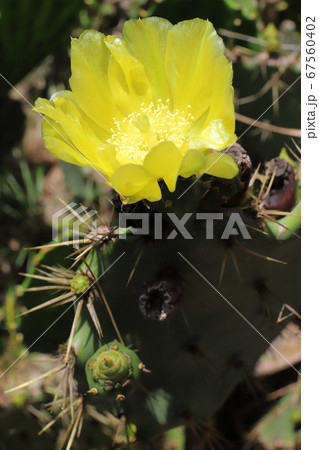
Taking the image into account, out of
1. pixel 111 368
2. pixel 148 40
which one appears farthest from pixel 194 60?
pixel 111 368

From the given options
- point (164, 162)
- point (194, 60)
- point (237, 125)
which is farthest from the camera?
point (237, 125)

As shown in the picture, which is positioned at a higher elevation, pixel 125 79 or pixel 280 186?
pixel 125 79

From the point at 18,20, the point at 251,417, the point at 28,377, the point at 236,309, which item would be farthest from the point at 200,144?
the point at 28,377

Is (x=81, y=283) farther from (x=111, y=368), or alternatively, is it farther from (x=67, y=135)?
(x=67, y=135)

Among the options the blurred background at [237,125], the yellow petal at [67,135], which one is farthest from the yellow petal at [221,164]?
the blurred background at [237,125]

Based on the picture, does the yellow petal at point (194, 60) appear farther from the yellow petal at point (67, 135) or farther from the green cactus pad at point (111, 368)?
the green cactus pad at point (111, 368)

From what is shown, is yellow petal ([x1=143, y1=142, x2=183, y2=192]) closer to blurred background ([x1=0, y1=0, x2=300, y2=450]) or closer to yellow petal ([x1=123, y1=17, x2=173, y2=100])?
yellow petal ([x1=123, y1=17, x2=173, y2=100])
